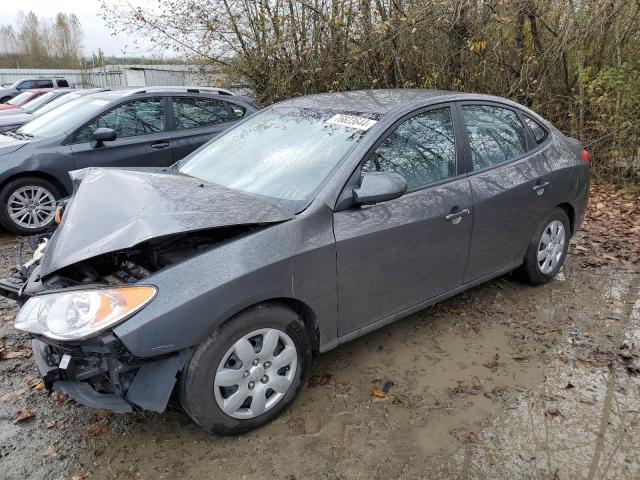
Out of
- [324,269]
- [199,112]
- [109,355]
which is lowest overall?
[109,355]

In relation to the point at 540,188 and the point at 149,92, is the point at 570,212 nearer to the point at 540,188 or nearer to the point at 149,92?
the point at 540,188

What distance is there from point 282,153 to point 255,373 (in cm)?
140

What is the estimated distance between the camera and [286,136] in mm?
3404

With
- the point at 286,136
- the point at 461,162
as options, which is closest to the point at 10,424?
the point at 286,136

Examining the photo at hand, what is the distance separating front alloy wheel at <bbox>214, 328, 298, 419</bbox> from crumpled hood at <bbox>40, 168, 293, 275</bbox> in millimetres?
623

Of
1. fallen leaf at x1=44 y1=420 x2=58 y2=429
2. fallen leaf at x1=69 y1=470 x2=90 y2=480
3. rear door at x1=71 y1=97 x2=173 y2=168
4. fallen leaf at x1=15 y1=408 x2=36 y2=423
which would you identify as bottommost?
fallen leaf at x1=44 y1=420 x2=58 y2=429

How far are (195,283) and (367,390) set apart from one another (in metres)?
1.32

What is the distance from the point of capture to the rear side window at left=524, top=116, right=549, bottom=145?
4203 millimetres

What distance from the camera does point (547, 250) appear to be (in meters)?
4.34

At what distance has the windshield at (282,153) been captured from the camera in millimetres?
2963

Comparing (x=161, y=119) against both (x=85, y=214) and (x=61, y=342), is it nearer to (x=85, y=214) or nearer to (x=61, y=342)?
(x=85, y=214)

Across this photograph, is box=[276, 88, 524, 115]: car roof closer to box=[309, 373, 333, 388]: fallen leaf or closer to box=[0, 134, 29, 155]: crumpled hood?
box=[309, 373, 333, 388]: fallen leaf

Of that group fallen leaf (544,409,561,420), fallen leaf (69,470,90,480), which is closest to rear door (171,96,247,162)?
fallen leaf (69,470,90,480)

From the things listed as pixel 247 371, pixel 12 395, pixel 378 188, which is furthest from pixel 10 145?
pixel 378 188
